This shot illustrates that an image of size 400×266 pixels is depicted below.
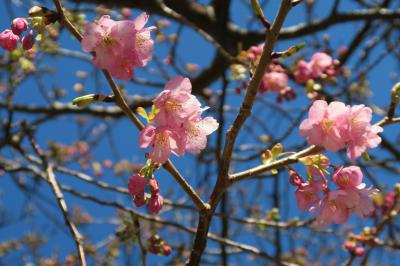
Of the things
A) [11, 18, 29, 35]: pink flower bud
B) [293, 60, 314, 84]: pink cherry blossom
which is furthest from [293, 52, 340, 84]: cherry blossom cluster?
[11, 18, 29, 35]: pink flower bud

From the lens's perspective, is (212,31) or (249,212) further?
(249,212)

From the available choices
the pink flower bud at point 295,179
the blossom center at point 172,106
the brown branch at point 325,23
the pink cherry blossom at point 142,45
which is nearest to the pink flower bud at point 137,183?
the blossom center at point 172,106

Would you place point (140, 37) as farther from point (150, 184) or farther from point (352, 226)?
point (352, 226)

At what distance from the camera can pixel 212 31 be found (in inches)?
141

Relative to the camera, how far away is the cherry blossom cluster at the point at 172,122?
126 cm

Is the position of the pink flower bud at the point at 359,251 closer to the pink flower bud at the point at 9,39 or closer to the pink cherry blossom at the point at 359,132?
the pink cherry blossom at the point at 359,132

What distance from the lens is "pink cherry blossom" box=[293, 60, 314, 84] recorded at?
9.79 feet

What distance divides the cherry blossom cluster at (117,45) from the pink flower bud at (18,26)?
194 mm

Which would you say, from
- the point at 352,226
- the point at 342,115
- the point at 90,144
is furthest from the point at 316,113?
the point at 352,226

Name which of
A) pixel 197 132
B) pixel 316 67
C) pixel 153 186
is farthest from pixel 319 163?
pixel 316 67

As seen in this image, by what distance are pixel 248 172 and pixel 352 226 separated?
20.3ft

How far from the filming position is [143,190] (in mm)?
1363

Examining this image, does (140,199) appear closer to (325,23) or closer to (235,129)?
(235,129)

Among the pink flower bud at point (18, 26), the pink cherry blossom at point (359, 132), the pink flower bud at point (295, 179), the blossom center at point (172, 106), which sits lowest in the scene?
the pink flower bud at point (295, 179)
